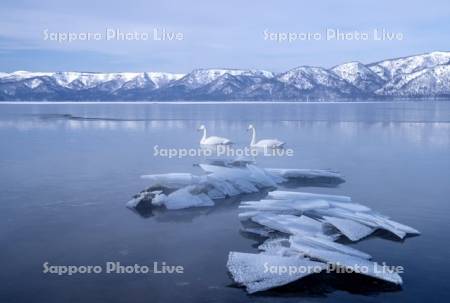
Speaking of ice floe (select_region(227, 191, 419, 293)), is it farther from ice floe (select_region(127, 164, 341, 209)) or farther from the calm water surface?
ice floe (select_region(127, 164, 341, 209))

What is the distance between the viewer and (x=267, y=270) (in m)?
10.7

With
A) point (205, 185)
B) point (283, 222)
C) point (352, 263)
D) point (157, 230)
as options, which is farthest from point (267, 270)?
point (205, 185)

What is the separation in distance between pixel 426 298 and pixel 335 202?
271 inches

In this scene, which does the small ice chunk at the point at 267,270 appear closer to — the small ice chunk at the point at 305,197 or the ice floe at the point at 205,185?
the small ice chunk at the point at 305,197

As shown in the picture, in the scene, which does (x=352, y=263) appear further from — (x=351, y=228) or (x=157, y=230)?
(x=157, y=230)

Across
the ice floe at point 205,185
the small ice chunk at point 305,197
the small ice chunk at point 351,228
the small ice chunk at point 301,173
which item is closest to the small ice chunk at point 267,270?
the small ice chunk at point 351,228

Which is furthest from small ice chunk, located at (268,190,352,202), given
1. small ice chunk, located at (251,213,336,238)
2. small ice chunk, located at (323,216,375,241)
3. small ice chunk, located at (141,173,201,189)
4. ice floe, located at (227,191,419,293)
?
small ice chunk, located at (141,173,201,189)

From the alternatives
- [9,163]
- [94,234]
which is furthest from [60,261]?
[9,163]

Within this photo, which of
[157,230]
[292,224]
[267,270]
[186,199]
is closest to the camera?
[267,270]

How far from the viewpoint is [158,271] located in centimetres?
1134

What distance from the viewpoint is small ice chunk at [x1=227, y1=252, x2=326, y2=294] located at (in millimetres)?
10289

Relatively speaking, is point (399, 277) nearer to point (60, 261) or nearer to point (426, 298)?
A: point (426, 298)

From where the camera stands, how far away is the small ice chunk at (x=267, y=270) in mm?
10289

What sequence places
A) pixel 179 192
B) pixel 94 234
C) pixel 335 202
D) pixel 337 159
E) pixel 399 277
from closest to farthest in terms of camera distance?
pixel 399 277 → pixel 94 234 → pixel 335 202 → pixel 179 192 → pixel 337 159
